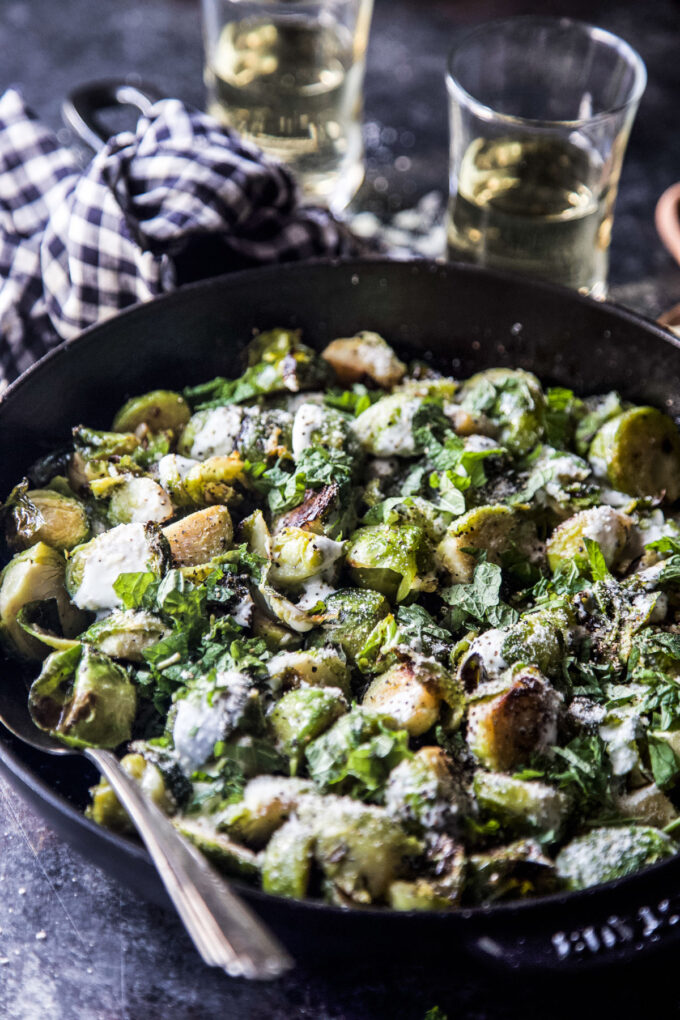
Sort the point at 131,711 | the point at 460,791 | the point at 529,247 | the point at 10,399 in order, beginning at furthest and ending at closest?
the point at 529,247 → the point at 10,399 → the point at 131,711 → the point at 460,791

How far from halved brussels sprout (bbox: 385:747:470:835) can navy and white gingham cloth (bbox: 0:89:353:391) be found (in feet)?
4.86

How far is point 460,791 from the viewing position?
5.03ft

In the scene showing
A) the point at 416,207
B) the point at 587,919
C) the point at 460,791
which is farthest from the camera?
the point at 416,207

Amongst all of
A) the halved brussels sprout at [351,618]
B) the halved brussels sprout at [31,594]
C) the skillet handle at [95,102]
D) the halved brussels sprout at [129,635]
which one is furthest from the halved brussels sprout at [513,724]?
the skillet handle at [95,102]

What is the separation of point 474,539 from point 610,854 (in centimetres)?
64

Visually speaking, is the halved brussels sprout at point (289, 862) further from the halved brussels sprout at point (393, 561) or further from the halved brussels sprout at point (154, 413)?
the halved brussels sprout at point (154, 413)

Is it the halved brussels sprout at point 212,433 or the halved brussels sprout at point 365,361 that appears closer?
the halved brussels sprout at point 212,433

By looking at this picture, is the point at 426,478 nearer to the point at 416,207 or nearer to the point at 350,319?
the point at 350,319

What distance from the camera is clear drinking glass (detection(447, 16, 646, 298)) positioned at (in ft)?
8.87

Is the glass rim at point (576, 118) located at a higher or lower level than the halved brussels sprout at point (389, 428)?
higher

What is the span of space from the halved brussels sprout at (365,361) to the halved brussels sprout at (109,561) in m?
0.69

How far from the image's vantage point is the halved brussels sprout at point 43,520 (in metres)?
1.89

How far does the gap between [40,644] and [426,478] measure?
838mm

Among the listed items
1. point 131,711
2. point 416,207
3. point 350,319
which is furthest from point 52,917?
point 416,207
